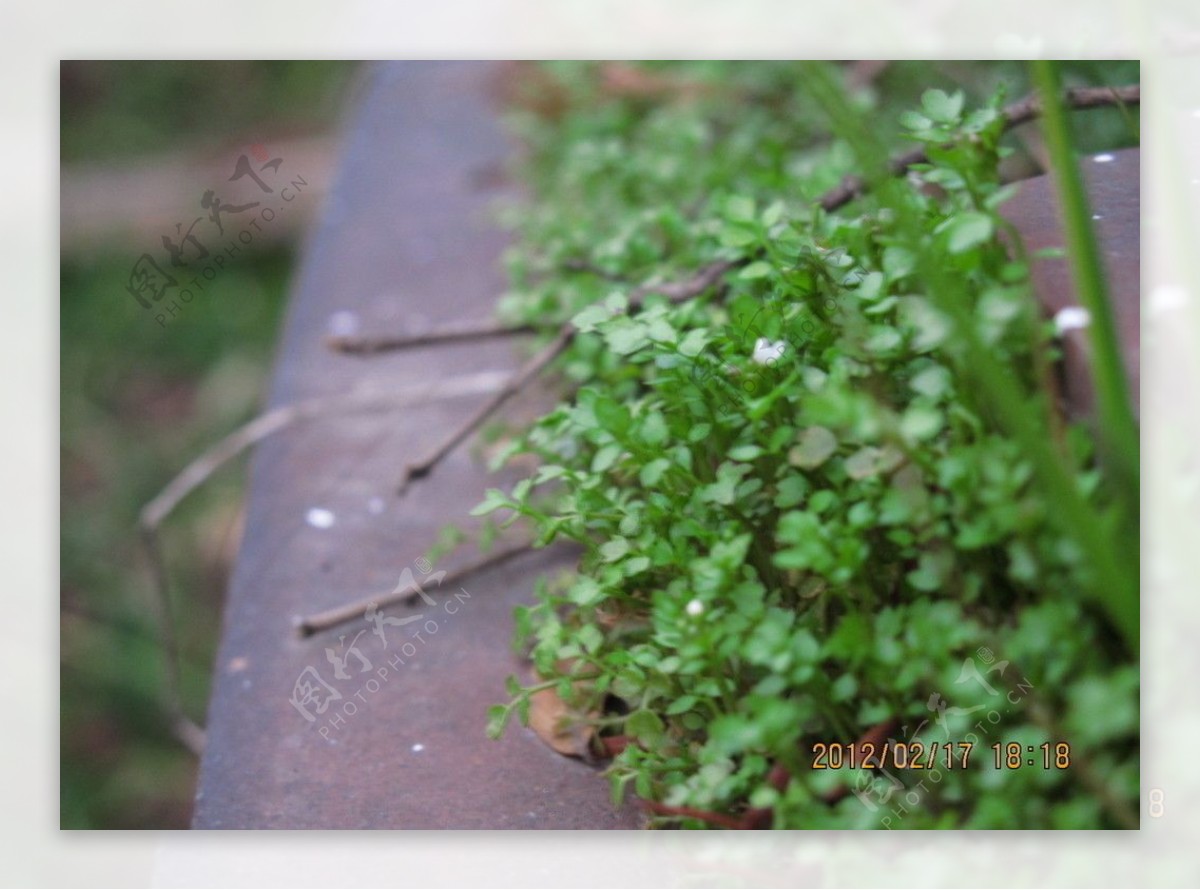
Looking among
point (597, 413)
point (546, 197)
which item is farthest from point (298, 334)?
point (597, 413)

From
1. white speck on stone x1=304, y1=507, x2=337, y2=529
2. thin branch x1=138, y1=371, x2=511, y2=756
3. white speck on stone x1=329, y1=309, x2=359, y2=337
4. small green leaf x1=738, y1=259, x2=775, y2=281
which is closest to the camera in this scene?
small green leaf x1=738, y1=259, x2=775, y2=281

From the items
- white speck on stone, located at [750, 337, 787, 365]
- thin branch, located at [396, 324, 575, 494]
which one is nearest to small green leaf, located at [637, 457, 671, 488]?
white speck on stone, located at [750, 337, 787, 365]

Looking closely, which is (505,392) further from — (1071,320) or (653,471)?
(1071,320)

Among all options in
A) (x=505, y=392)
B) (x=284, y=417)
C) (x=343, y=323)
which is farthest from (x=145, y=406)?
(x=505, y=392)

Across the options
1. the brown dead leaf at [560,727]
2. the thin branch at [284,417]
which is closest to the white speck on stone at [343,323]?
the thin branch at [284,417]

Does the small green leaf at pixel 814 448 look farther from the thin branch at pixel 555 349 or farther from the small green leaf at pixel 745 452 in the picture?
the thin branch at pixel 555 349

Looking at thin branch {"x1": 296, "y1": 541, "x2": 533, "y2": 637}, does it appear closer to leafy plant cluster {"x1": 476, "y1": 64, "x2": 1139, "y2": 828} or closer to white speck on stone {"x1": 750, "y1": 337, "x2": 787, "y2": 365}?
leafy plant cluster {"x1": 476, "y1": 64, "x2": 1139, "y2": 828}

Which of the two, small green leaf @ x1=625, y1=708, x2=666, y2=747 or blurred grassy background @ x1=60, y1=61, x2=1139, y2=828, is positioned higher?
blurred grassy background @ x1=60, y1=61, x2=1139, y2=828
